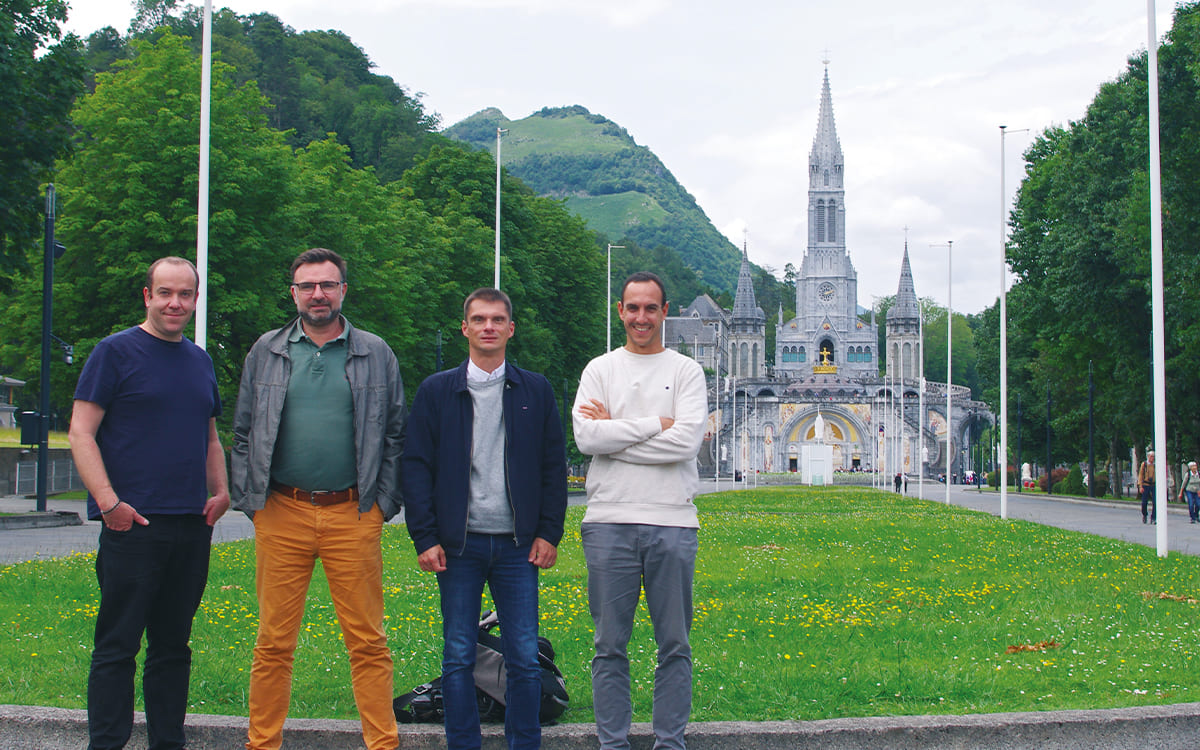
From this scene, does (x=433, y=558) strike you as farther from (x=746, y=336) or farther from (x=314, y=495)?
(x=746, y=336)

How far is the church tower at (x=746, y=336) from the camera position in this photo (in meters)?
127

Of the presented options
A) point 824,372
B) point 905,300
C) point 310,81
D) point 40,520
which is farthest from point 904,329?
point 40,520

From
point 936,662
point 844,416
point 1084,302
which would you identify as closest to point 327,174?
point 1084,302

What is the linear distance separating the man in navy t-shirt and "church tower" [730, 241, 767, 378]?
122 metres

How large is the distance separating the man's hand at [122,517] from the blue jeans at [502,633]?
138 cm

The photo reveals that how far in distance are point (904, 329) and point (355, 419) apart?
122 m

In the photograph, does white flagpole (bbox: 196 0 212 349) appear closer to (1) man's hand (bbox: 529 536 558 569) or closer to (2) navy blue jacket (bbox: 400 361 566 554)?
(2) navy blue jacket (bbox: 400 361 566 554)

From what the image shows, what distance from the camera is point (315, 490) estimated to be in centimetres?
562

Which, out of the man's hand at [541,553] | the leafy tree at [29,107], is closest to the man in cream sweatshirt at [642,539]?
the man's hand at [541,553]

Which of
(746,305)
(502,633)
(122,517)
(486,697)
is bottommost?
(486,697)

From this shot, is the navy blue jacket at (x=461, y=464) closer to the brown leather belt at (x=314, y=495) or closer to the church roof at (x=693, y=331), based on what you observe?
the brown leather belt at (x=314, y=495)

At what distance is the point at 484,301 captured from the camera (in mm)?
5723

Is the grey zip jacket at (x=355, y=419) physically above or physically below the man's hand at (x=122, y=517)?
above

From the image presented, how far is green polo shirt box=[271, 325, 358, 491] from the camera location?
5613 mm
